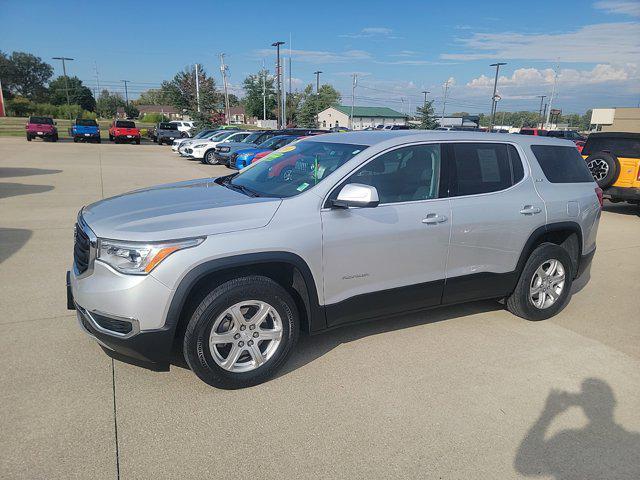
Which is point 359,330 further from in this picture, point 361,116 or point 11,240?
point 361,116

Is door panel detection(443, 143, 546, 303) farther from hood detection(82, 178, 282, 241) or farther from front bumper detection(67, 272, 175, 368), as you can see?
front bumper detection(67, 272, 175, 368)

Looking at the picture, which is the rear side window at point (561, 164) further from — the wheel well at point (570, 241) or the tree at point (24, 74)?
the tree at point (24, 74)

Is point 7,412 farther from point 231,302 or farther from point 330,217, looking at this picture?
point 330,217

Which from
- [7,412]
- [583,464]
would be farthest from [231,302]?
[583,464]

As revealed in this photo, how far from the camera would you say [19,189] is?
1131cm

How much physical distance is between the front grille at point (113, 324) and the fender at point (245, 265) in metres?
0.24

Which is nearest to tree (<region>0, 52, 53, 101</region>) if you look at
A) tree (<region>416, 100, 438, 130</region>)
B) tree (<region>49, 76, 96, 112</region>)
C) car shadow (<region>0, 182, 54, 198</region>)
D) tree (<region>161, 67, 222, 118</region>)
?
tree (<region>49, 76, 96, 112</region>)

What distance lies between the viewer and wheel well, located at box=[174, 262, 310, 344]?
3.03 metres

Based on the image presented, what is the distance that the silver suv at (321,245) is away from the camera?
2.87 m

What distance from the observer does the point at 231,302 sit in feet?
9.88

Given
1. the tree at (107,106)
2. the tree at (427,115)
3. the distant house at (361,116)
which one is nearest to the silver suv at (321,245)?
the tree at (427,115)

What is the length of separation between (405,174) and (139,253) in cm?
210

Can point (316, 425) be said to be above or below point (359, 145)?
below

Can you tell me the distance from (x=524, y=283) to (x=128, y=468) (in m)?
3.61
